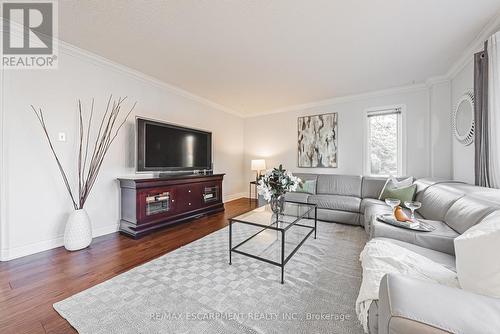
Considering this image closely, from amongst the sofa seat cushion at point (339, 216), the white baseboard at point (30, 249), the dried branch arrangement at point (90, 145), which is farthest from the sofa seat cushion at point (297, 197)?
the white baseboard at point (30, 249)

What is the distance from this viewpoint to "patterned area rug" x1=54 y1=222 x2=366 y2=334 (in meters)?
1.23

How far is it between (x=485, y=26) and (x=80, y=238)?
16.0 feet

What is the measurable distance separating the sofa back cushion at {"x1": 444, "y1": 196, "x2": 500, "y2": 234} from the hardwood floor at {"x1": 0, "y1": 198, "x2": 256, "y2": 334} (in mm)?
2615

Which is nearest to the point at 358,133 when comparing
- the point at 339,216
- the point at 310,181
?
the point at 310,181

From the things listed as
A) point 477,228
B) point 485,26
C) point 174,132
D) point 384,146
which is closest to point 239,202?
point 174,132

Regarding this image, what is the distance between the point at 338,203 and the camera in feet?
10.5

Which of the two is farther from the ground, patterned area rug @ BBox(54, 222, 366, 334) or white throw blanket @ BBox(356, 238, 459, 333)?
white throw blanket @ BBox(356, 238, 459, 333)

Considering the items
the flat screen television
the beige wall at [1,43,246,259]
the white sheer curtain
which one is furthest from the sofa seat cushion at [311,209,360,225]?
the beige wall at [1,43,246,259]

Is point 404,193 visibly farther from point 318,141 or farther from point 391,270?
point 391,270

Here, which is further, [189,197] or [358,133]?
[358,133]

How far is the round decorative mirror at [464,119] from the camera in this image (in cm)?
249

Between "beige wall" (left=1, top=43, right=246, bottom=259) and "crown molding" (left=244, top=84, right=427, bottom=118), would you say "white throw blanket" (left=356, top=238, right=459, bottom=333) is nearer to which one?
"beige wall" (left=1, top=43, right=246, bottom=259)

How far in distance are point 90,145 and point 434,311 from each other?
342cm

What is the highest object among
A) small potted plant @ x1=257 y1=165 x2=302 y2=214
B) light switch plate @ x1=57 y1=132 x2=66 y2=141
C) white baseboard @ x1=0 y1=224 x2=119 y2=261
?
light switch plate @ x1=57 y1=132 x2=66 y2=141
